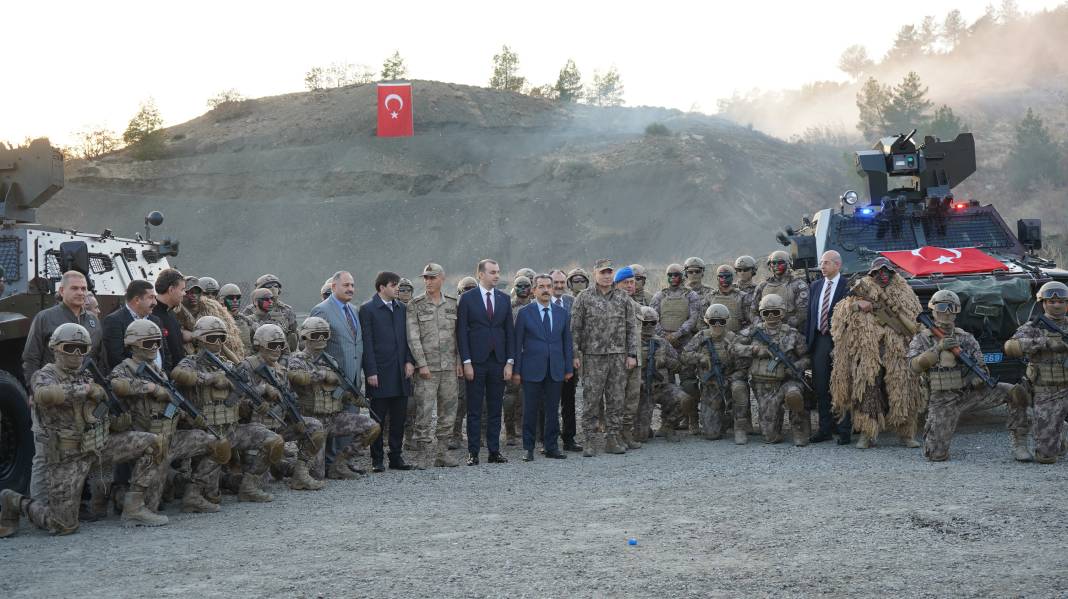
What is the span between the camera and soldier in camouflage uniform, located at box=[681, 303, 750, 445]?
37.8 ft

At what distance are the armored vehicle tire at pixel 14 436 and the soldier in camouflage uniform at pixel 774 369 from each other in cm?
690

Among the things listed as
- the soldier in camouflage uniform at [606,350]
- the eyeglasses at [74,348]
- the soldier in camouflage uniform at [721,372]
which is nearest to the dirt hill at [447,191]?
the soldier in camouflage uniform at [721,372]

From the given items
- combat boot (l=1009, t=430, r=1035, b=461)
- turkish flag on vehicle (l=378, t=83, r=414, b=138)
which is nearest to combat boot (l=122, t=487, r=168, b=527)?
combat boot (l=1009, t=430, r=1035, b=461)

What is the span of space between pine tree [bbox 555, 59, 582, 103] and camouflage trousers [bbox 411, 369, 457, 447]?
60386 millimetres

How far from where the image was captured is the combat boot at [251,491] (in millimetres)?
8727

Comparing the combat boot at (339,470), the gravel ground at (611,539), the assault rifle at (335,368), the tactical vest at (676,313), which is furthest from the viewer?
the tactical vest at (676,313)

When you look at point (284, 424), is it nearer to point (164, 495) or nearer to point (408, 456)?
point (164, 495)

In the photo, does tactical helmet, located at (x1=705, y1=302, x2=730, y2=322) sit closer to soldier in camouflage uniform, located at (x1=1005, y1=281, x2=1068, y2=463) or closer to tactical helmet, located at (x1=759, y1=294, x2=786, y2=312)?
tactical helmet, located at (x1=759, y1=294, x2=786, y2=312)

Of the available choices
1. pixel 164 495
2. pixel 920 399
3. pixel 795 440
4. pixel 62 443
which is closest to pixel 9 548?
pixel 62 443

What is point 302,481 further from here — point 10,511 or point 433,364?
point 10,511

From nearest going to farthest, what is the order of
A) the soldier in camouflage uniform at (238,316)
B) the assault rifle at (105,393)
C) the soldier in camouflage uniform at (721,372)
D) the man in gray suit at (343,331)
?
1. the assault rifle at (105,393)
2. the man in gray suit at (343,331)
3. the soldier in camouflage uniform at (238,316)
4. the soldier in camouflage uniform at (721,372)

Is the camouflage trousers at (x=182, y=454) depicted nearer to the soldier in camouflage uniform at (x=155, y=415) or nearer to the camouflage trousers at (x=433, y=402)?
the soldier in camouflage uniform at (x=155, y=415)

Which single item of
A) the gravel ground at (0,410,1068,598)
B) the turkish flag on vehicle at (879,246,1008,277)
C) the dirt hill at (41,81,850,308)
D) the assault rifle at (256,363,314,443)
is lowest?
the gravel ground at (0,410,1068,598)

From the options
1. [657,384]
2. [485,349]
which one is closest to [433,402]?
[485,349]
